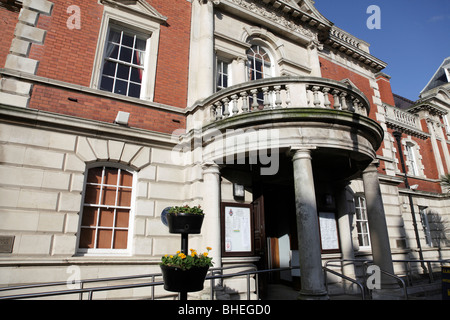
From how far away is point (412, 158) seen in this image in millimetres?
15305

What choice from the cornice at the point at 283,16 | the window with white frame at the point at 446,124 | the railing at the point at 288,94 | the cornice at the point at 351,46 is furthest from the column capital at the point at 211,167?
the window with white frame at the point at 446,124

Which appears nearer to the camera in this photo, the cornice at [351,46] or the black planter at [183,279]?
the black planter at [183,279]

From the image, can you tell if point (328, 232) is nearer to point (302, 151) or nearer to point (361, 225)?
point (361, 225)

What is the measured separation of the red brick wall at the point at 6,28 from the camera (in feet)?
20.8

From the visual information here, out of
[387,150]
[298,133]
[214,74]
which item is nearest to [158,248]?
[298,133]

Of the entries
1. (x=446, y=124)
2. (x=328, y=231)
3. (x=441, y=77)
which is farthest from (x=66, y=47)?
(x=441, y=77)

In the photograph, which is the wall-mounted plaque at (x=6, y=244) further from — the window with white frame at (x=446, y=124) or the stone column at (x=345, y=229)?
the window with white frame at (x=446, y=124)

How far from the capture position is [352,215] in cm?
971

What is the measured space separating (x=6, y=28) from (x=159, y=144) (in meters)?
4.40

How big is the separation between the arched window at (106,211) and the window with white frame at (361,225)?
8.16 m

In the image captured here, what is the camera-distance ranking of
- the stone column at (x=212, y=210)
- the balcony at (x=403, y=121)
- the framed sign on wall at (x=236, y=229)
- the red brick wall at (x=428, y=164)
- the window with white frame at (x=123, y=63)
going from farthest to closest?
the red brick wall at (x=428, y=164) → the balcony at (x=403, y=121) → the window with white frame at (x=123, y=63) → the framed sign on wall at (x=236, y=229) → the stone column at (x=212, y=210)

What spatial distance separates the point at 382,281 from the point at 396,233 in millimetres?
4975

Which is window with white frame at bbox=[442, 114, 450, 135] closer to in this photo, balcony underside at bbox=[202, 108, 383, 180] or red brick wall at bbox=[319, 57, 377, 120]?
red brick wall at bbox=[319, 57, 377, 120]

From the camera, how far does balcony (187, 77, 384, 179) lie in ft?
20.0
